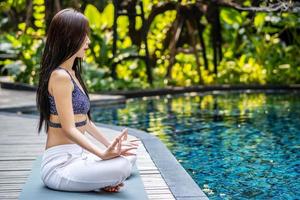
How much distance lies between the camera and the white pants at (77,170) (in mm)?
4062

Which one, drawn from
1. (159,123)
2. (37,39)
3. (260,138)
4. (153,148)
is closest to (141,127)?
(159,123)

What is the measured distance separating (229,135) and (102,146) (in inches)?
103

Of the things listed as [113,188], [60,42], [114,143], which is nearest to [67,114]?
[114,143]

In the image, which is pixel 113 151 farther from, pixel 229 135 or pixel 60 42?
pixel 229 135

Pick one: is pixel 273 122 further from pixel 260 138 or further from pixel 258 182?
pixel 258 182

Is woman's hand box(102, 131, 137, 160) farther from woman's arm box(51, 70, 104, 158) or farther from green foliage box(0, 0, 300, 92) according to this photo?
green foliage box(0, 0, 300, 92)

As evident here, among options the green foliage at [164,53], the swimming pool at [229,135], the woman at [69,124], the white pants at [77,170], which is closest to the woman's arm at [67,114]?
the woman at [69,124]

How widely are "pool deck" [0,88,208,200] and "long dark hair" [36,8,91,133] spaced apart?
0.76 metres

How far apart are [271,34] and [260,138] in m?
9.96

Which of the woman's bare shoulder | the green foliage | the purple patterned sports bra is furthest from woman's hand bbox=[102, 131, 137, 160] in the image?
the green foliage

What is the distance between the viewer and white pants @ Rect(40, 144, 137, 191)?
160 inches

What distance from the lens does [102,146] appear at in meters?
6.54

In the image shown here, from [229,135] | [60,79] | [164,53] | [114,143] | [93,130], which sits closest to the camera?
[114,143]

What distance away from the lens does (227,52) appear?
17.4m
